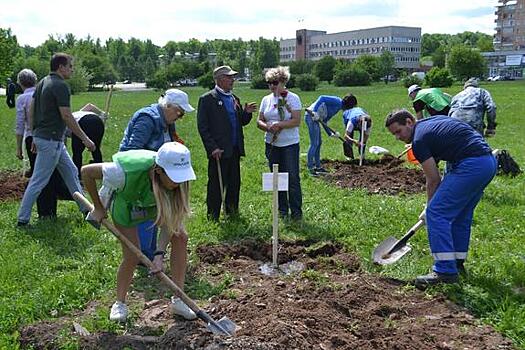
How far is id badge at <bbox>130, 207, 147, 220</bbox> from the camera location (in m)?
4.15

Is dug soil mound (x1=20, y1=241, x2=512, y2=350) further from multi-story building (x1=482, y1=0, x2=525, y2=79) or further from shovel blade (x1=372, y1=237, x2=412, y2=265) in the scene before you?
multi-story building (x1=482, y1=0, x2=525, y2=79)

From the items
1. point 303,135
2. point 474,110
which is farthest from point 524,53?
point 474,110

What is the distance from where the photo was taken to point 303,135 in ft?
55.8

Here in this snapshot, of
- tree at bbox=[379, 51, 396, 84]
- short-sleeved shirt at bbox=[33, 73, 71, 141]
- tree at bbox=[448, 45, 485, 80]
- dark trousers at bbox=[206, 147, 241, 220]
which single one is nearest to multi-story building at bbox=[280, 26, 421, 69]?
tree at bbox=[379, 51, 396, 84]

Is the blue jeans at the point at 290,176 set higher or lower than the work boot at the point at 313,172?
higher

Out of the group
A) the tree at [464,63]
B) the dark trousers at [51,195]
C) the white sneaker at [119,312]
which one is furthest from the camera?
the tree at [464,63]

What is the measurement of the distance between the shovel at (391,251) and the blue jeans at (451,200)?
567 millimetres

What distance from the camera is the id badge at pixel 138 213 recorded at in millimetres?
4152

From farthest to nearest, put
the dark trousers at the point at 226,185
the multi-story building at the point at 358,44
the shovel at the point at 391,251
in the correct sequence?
the multi-story building at the point at 358,44 < the dark trousers at the point at 226,185 < the shovel at the point at 391,251

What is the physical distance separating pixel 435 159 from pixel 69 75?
4.29 metres

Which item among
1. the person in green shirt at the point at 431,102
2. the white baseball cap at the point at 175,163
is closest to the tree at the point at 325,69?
the person in green shirt at the point at 431,102

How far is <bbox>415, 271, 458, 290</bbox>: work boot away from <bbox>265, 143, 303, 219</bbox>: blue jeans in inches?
96.3

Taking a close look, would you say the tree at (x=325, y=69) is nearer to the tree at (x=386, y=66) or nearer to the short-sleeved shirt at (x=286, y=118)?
the tree at (x=386, y=66)

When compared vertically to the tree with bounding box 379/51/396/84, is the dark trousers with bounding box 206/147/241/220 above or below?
below
